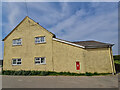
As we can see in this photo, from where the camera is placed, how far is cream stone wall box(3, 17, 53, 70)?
591 inches

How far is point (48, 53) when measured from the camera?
582 inches

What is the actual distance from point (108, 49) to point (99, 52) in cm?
132

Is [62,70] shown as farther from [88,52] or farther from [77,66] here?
[88,52]

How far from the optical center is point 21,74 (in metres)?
14.3

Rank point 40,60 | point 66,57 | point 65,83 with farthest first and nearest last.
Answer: point 40,60
point 66,57
point 65,83

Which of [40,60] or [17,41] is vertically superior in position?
[17,41]

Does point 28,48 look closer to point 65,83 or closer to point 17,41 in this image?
point 17,41

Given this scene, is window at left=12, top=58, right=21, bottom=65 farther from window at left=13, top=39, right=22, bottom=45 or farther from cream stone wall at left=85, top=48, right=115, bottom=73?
cream stone wall at left=85, top=48, right=115, bottom=73

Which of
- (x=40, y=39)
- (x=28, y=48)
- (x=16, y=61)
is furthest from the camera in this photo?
(x=16, y=61)

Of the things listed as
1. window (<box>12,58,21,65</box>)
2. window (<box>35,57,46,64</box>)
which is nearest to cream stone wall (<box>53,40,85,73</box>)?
window (<box>35,57,46,64</box>)

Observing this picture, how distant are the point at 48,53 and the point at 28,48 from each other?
13.5 feet

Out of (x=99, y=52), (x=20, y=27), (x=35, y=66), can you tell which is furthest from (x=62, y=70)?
(x=20, y=27)

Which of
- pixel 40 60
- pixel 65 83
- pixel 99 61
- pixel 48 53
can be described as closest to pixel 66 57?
pixel 48 53

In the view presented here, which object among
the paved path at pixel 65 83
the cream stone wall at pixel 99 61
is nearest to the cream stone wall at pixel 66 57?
the cream stone wall at pixel 99 61
